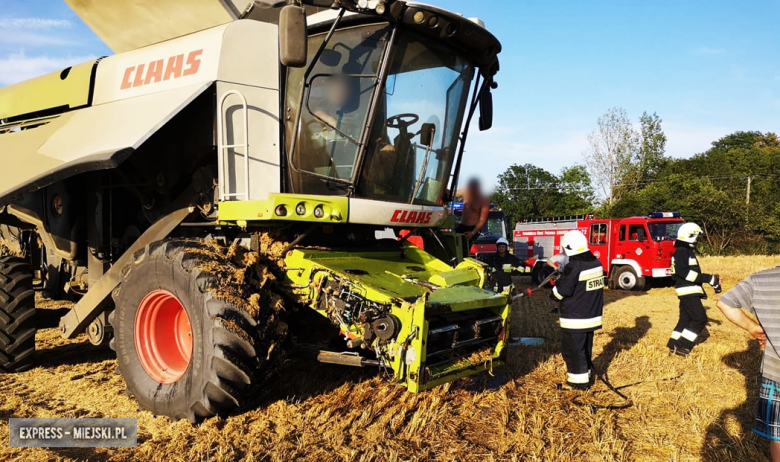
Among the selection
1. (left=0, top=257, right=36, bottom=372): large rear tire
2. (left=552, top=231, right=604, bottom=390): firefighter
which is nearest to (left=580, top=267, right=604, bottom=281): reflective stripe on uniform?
(left=552, top=231, right=604, bottom=390): firefighter

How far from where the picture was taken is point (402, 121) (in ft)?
15.4

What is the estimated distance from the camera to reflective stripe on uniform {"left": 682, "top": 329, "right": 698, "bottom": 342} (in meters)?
6.39

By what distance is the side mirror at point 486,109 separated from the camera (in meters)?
5.32

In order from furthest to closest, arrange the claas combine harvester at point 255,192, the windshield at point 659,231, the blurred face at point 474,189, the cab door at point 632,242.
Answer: the windshield at point 659,231, the cab door at point 632,242, the blurred face at point 474,189, the claas combine harvester at point 255,192

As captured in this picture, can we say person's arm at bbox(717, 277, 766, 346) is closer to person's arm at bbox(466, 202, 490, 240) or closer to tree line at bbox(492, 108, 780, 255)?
person's arm at bbox(466, 202, 490, 240)

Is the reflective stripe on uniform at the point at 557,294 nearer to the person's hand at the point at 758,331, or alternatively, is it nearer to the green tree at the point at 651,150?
the person's hand at the point at 758,331

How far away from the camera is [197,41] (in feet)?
14.4

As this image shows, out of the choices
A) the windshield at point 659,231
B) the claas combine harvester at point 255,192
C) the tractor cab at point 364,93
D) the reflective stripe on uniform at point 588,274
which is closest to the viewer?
the claas combine harvester at point 255,192

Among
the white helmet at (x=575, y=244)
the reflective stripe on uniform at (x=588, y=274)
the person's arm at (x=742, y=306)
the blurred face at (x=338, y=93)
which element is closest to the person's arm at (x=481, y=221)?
the white helmet at (x=575, y=244)

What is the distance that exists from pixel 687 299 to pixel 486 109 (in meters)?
3.46

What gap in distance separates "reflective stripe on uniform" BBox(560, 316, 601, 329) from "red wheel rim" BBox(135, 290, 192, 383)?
10.4 feet

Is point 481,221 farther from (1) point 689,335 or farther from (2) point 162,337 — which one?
(2) point 162,337

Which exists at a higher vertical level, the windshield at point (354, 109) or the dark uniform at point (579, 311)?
the windshield at point (354, 109)

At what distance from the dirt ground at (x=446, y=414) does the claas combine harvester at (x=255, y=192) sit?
1.09 feet
